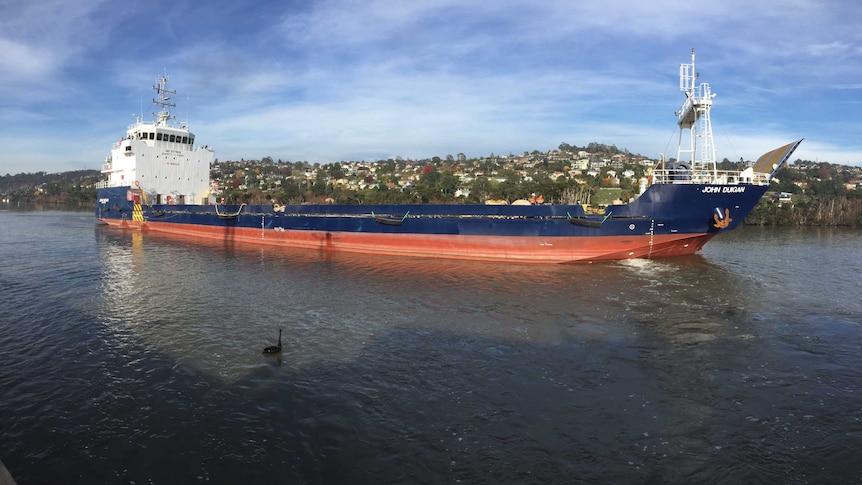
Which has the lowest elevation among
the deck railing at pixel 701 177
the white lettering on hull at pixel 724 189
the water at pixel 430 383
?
the water at pixel 430 383

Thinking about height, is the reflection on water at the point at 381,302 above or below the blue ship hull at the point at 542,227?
below

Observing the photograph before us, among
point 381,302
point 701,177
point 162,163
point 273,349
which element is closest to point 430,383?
point 273,349

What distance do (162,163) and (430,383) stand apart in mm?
34724

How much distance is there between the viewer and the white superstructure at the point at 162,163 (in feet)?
110

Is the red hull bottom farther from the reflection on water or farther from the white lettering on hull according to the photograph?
the white lettering on hull

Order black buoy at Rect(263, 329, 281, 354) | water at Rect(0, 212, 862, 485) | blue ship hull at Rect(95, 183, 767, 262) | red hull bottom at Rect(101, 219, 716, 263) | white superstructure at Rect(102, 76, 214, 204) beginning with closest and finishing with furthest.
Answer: water at Rect(0, 212, 862, 485)
black buoy at Rect(263, 329, 281, 354)
blue ship hull at Rect(95, 183, 767, 262)
red hull bottom at Rect(101, 219, 716, 263)
white superstructure at Rect(102, 76, 214, 204)

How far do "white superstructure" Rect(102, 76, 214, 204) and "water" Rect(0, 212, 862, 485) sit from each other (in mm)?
22079

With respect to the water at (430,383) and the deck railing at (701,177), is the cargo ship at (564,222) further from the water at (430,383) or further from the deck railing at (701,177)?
the water at (430,383)

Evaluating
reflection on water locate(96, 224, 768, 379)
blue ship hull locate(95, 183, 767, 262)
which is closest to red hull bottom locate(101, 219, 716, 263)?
blue ship hull locate(95, 183, 767, 262)

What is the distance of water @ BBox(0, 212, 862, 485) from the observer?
5.27m

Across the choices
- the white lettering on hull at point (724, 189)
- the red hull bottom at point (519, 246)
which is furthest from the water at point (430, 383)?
the white lettering on hull at point (724, 189)

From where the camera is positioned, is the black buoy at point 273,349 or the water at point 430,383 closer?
the water at point 430,383

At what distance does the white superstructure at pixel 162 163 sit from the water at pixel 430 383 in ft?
72.4

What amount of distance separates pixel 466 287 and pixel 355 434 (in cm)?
880
